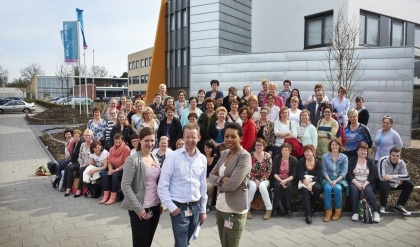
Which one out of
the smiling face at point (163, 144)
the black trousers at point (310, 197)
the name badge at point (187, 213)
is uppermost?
the smiling face at point (163, 144)

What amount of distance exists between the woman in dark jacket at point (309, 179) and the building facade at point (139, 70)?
2080 inches

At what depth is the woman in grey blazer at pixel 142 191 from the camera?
3809mm

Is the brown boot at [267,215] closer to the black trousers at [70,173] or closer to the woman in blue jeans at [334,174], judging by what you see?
the woman in blue jeans at [334,174]

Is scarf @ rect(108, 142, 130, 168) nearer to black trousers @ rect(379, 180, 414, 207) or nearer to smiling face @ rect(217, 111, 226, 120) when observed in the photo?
smiling face @ rect(217, 111, 226, 120)

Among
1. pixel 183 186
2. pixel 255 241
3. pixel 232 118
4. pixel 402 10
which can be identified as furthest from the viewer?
pixel 402 10

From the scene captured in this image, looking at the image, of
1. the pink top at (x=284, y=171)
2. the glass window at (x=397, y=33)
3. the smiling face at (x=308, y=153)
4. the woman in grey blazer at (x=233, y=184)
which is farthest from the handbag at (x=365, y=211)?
the glass window at (x=397, y=33)

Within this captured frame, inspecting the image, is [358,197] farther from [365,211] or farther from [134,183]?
[134,183]

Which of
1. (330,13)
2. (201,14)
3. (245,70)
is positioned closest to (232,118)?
(245,70)

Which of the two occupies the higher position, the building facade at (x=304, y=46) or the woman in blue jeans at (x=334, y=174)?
the building facade at (x=304, y=46)

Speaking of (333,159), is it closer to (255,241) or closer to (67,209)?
(255,241)

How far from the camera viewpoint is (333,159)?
683cm

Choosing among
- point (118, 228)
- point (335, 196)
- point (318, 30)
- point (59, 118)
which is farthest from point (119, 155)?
point (59, 118)

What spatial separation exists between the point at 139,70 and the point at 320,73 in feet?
165

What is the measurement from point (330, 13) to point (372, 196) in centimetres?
1258
